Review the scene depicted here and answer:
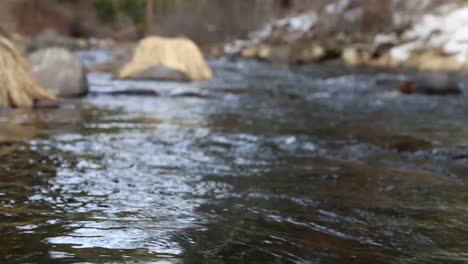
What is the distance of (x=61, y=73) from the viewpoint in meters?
7.48

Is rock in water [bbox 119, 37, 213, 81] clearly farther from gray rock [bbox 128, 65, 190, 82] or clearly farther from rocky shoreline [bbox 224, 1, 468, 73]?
rocky shoreline [bbox 224, 1, 468, 73]

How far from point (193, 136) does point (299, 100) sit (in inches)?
146

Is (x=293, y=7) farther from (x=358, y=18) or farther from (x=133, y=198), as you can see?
(x=133, y=198)

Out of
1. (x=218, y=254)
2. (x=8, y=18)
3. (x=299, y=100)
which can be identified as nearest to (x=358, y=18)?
(x=299, y=100)

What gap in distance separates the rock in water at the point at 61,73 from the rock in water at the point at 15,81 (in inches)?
47.9

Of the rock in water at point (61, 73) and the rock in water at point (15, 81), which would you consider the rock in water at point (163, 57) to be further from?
the rock in water at point (15, 81)

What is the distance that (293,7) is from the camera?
3247 centimetres

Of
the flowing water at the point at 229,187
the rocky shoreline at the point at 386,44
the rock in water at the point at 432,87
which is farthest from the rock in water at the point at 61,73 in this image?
the rocky shoreline at the point at 386,44

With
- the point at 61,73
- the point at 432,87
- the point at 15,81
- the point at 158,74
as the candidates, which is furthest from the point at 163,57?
the point at 15,81

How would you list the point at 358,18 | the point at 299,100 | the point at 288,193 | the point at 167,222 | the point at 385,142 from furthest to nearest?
the point at 358,18 < the point at 299,100 < the point at 385,142 < the point at 288,193 < the point at 167,222

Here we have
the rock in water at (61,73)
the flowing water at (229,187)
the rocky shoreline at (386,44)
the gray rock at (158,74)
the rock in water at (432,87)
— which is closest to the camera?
the flowing water at (229,187)

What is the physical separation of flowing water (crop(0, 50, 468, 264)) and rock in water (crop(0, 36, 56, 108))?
302 millimetres

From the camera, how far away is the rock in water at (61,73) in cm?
740

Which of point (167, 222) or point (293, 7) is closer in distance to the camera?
point (167, 222)
